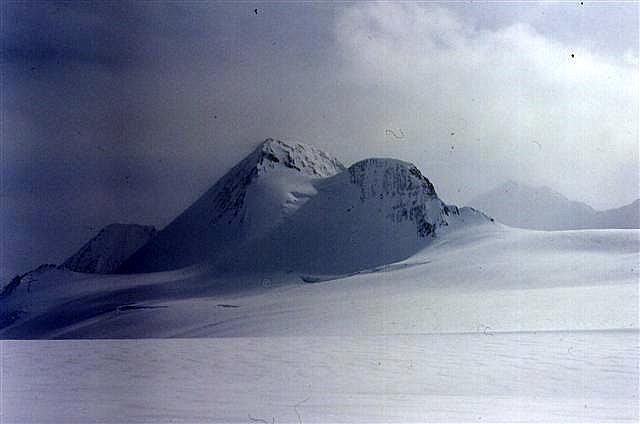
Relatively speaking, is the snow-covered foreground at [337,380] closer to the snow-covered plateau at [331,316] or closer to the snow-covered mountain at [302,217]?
the snow-covered plateau at [331,316]

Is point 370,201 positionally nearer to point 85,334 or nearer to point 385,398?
point 85,334

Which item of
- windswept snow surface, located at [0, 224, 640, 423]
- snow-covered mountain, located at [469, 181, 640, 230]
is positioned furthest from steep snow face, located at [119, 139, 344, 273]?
snow-covered mountain, located at [469, 181, 640, 230]

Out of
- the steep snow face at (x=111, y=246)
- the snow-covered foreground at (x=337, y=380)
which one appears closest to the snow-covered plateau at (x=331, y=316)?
the snow-covered foreground at (x=337, y=380)

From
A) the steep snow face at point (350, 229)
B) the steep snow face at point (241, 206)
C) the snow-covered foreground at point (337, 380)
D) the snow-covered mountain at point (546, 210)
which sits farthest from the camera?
the steep snow face at point (350, 229)

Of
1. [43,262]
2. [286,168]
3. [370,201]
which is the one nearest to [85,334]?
[43,262]

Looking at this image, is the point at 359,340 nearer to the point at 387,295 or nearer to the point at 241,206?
the point at 387,295

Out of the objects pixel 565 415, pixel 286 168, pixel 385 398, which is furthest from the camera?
pixel 286 168
